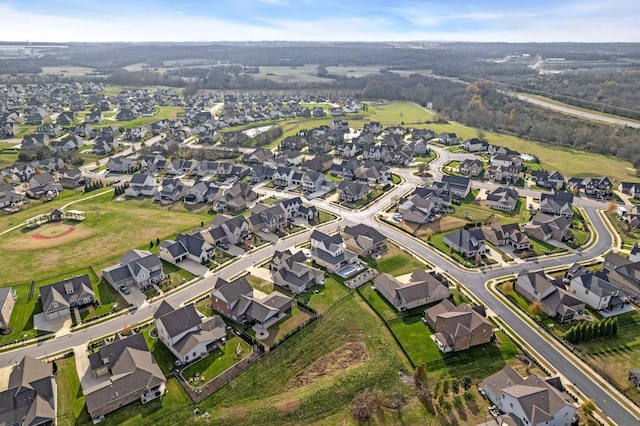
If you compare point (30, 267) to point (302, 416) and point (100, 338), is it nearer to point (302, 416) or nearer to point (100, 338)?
point (100, 338)

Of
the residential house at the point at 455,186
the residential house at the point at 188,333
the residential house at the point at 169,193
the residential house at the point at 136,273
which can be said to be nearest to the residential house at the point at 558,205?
the residential house at the point at 455,186

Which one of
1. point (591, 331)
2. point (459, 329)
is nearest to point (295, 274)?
point (459, 329)

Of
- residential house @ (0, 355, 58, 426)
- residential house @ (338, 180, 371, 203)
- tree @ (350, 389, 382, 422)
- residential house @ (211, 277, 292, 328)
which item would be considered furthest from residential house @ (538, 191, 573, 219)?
residential house @ (0, 355, 58, 426)

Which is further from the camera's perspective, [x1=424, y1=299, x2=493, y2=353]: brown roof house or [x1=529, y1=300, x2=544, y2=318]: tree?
[x1=529, y1=300, x2=544, y2=318]: tree

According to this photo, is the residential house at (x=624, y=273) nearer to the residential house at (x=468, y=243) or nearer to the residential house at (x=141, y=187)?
the residential house at (x=468, y=243)

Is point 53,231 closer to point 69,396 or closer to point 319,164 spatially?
point 69,396

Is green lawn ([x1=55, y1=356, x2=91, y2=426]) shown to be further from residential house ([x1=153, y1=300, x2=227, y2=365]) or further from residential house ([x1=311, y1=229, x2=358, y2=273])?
residential house ([x1=311, y1=229, x2=358, y2=273])

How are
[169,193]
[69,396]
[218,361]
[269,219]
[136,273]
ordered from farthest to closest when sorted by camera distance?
[169,193], [269,219], [136,273], [218,361], [69,396]
